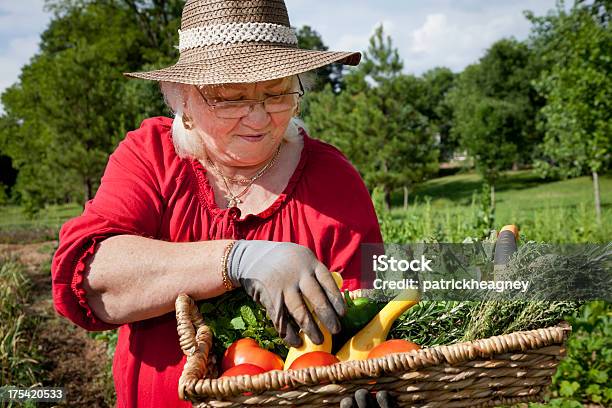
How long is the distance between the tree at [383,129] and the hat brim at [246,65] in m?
21.7

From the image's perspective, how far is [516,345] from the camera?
1.35 meters

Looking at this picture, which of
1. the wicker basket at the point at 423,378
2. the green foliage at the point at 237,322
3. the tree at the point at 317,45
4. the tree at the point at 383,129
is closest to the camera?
the wicker basket at the point at 423,378

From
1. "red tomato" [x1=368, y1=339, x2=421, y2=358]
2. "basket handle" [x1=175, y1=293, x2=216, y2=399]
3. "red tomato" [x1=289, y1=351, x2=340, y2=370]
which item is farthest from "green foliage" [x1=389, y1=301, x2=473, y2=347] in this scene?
"basket handle" [x1=175, y1=293, x2=216, y2=399]

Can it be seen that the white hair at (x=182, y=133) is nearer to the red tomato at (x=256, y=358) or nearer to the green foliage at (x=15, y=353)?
the red tomato at (x=256, y=358)

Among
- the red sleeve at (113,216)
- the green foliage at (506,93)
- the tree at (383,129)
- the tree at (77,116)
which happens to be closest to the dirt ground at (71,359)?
the red sleeve at (113,216)

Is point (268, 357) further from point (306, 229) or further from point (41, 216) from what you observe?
point (41, 216)

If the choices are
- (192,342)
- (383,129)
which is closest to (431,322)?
(192,342)

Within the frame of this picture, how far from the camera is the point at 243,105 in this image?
5.98 feet

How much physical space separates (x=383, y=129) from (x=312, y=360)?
23.0m

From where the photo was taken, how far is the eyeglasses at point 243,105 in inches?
71.7

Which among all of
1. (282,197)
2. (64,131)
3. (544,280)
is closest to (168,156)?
(282,197)

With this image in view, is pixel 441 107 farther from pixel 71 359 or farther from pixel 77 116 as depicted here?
pixel 71 359

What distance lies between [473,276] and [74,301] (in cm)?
117

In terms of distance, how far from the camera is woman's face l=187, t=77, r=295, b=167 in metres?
1.83
